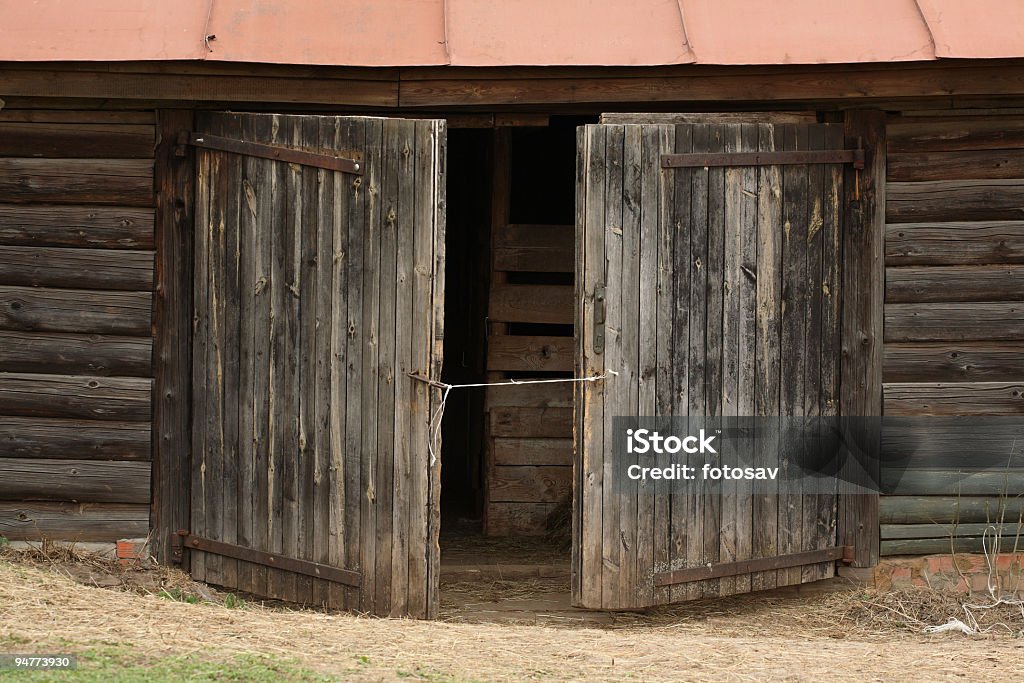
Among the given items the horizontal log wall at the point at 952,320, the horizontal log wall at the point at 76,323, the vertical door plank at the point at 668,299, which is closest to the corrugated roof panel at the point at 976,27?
the horizontal log wall at the point at 952,320

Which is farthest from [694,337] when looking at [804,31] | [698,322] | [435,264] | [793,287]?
[804,31]

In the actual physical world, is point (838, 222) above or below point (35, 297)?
above

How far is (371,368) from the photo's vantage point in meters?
5.97

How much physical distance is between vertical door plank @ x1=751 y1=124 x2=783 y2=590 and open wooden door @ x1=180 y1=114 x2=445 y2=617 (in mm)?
1578

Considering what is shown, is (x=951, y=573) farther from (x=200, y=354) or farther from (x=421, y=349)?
(x=200, y=354)

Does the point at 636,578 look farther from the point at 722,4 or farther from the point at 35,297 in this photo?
the point at 35,297

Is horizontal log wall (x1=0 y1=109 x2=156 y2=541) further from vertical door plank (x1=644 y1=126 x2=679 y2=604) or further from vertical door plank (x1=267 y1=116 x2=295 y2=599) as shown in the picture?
vertical door plank (x1=644 y1=126 x2=679 y2=604)

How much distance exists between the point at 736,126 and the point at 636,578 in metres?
2.26

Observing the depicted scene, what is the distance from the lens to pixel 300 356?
6055 mm

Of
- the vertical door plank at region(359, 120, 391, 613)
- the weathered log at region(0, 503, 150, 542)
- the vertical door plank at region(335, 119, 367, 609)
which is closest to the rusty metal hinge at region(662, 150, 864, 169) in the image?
the vertical door plank at region(359, 120, 391, 613)

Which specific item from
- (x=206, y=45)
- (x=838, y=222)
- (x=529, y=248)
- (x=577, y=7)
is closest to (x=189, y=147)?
(x=206, y=45)

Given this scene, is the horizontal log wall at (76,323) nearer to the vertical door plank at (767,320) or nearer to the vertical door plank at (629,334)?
the vertical door plank at (629,334)

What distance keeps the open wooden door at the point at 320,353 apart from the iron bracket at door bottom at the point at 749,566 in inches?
46.3

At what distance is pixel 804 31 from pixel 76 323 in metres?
3.89
